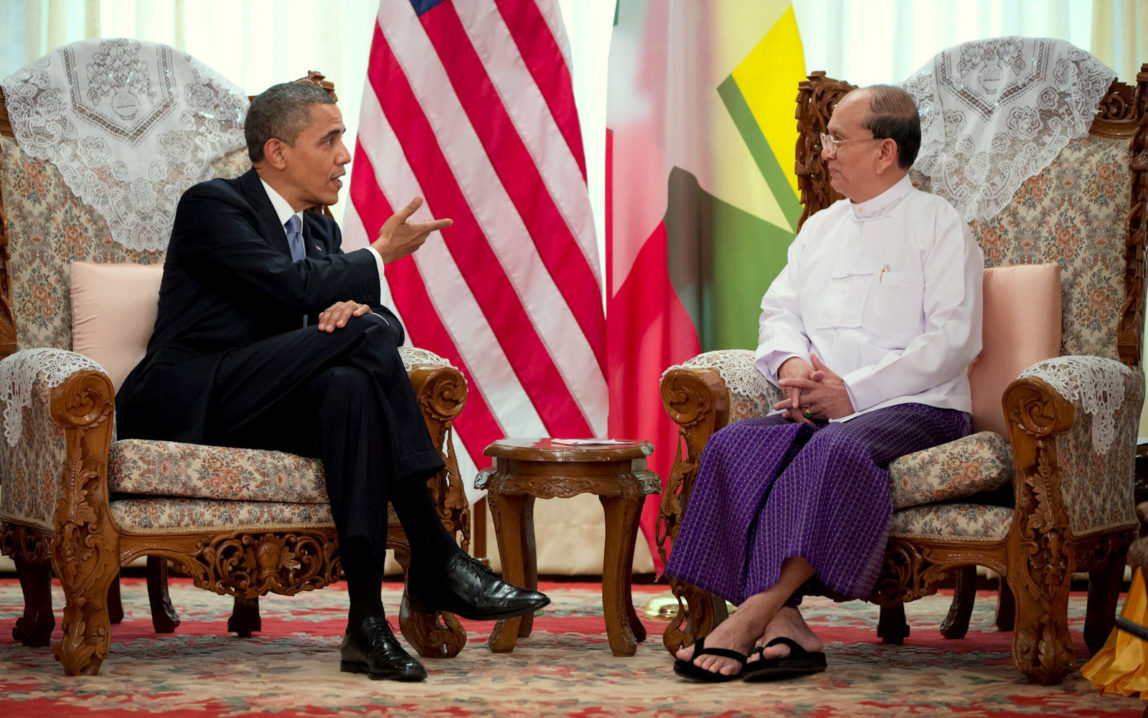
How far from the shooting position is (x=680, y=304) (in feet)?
13.8

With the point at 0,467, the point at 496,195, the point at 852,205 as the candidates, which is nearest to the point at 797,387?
the point at 852,205

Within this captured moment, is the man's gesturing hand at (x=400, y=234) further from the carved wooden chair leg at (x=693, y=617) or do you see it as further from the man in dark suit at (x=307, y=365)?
the carved wooden chair leg at (x=693, y=617)

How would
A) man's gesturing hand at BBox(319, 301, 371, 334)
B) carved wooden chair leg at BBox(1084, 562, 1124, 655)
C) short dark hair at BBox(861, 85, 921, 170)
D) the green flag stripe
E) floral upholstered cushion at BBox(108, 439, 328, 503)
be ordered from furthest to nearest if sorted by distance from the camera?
1. the green flag stripe
2. short dark hair at BBox(861, 85, 921, 170)
3. carved wooden chair leg at BBox(1084, 562, 1124, 655)
4. man's gesturing hand at BBox(319, 301, 371, 334)
5. floral upholstered cushion at BBox(108, 439, 328, 503)

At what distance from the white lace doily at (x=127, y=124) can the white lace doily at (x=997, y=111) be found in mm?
1973

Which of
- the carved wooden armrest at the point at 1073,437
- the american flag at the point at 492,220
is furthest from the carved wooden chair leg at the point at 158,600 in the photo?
the carved wooden armrest at the point at 1073,437

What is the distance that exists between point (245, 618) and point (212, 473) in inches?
27.3

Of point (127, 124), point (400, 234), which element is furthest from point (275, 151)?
point (127, 124)

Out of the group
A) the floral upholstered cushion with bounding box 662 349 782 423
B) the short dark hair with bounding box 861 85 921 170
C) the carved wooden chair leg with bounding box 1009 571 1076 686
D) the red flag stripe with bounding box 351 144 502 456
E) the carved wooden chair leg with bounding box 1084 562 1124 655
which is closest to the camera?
the carved wooden chair leg with bounding box 1009 571 1076 686

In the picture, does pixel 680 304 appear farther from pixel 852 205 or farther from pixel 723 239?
pixel 852 205

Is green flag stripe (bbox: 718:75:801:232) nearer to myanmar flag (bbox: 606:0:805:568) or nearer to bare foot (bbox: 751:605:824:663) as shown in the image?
myanmar flag (bbox: 606:0:805:568)

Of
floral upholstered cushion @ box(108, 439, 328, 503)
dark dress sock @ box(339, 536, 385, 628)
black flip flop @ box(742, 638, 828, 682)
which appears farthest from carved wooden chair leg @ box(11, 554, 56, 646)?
black flip flop @ box(742, 638, 828, 682)

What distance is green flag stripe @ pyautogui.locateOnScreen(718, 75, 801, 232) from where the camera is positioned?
165 inches

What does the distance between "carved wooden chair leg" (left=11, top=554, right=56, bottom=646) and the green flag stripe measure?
2.49 m

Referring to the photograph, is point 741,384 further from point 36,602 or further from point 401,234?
point 36,602
